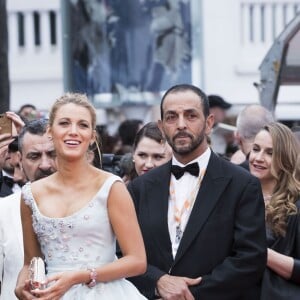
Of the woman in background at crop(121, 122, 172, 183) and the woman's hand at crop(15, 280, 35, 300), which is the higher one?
the woman in background at crop(121, 122, 172, 183)

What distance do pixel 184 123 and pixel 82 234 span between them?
39.6 inches

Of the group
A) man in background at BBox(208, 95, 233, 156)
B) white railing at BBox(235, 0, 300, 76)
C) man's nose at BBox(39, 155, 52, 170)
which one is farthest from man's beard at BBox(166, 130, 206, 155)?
white railing at BBox(235, 0, 300, 76)

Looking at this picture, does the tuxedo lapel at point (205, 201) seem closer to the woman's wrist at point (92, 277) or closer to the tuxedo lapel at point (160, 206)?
the tuxedo lapel at point (160, 206)

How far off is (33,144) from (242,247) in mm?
1699

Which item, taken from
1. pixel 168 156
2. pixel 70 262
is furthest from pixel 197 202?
pixel 168 156

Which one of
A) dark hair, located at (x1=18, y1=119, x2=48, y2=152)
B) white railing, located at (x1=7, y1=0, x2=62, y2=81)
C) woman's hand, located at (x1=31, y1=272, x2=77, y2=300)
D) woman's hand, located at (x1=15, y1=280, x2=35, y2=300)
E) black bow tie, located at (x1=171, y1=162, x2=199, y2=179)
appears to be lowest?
woman's hand, located at (x1=15, y1=280, x2=35, y2=300)

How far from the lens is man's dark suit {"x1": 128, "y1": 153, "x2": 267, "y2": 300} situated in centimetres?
654

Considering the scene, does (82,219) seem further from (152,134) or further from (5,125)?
(152,134)

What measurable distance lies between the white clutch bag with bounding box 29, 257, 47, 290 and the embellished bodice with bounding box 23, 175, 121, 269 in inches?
8.6

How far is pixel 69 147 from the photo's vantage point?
5.96m

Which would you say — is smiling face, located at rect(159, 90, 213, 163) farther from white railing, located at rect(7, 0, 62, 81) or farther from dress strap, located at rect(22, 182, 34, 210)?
white railing, located at rect(7, 0, 62, 81)

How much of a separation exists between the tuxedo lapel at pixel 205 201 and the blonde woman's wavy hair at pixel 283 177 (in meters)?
0.68

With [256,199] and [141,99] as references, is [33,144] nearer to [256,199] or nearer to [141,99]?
[256,199]

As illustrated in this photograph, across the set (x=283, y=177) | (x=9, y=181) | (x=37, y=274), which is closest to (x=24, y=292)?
(x=37, y=274)
